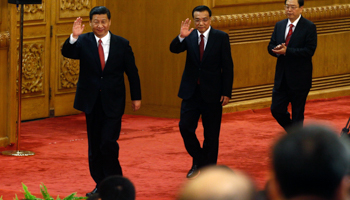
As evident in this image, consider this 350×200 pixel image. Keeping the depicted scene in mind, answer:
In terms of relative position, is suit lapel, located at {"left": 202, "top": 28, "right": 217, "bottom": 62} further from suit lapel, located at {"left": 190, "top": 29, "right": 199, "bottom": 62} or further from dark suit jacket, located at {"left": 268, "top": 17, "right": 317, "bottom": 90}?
dark suit jacket, located at {"left": 268, "top": 17, "right": 317, "bottom": 90}

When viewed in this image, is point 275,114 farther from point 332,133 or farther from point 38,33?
point 332,133

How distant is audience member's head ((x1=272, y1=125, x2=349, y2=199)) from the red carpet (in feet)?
10.6

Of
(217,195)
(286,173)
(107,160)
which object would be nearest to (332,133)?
(286,173)

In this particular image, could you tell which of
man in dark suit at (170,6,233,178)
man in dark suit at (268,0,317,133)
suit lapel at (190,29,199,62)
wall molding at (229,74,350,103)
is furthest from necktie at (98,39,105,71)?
wall molding at (229,74,350,103)

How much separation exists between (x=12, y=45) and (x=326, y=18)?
209 inches

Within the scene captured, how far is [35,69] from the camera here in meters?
7.94

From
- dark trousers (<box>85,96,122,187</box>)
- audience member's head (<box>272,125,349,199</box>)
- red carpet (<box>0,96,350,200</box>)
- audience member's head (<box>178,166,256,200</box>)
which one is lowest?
red carpet (<box>0,96,350,200</box>)

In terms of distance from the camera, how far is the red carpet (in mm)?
5266

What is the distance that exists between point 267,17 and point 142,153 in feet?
11.5

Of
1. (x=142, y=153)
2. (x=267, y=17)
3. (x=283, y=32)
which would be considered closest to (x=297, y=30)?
(x=283, y=32)

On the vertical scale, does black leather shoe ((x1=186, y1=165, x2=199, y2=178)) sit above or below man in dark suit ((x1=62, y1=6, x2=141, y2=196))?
below

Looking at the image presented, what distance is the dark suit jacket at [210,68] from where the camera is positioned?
5.30 meters

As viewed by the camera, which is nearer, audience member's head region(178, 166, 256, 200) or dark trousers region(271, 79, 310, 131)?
audience member's head region(178, 166, 256, 200)

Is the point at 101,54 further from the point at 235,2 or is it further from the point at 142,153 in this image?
the point at 235,2
